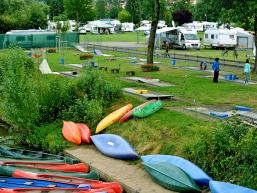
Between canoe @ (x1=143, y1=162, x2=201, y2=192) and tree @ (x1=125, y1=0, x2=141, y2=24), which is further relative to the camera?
tree @ (x1=125, y1=0, x2=141, y2=24)

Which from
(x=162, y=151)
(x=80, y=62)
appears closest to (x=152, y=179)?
(x=162, y=151)

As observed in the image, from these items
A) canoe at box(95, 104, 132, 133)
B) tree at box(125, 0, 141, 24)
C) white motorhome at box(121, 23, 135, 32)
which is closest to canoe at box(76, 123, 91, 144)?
canoe at box(95, 104, 132, 133)

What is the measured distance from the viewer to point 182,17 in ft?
340

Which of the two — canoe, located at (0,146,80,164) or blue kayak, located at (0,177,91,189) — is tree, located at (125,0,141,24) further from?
blue kayak, located at (0,177,91,189)

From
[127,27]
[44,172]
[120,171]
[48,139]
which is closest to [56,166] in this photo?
[44,172]

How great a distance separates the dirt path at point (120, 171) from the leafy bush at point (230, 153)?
1.64 meters

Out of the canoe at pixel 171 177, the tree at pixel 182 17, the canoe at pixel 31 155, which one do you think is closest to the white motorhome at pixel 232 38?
the tree at pixel 182 17

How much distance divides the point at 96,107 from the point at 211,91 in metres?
7.38

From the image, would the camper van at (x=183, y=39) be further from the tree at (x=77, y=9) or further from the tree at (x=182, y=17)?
the tree at (x=182, y=17)

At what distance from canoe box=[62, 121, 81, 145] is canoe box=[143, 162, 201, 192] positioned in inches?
207

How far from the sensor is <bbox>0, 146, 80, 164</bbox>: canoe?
1805cm

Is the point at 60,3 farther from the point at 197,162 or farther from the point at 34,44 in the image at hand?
the point at 197,162

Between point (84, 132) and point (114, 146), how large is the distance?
8.29 feet

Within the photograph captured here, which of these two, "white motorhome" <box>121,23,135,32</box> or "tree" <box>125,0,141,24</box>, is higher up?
"tree" <box>125,0,141,24</box>
